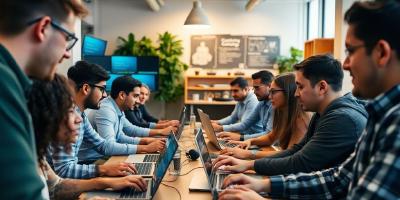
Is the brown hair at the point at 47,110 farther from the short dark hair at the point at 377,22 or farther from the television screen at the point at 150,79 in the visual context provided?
the television screen at the point at 150,79

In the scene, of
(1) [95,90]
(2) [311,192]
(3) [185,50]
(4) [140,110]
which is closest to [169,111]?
(3) [185,50]

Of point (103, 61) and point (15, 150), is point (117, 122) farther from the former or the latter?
point (103, 61)

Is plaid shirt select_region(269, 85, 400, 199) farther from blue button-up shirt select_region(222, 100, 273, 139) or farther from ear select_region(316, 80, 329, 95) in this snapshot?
blue button-up shirt select_region(222, 100, 273, 139)

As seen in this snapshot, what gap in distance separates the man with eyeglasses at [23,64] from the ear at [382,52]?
822 millimetres

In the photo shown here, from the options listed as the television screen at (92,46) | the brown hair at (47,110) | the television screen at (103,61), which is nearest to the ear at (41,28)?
the brown hair at (47,110)

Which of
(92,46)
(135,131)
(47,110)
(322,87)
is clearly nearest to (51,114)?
(47,110)

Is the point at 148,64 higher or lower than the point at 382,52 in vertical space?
higher

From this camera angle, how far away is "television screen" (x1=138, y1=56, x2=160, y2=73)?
6773 millimetres

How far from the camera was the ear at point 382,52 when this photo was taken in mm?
1048

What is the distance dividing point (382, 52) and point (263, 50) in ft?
21.3

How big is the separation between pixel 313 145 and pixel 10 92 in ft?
4.75

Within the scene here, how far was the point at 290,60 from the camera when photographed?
23.2 ft

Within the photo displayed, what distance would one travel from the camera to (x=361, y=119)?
1.81 m

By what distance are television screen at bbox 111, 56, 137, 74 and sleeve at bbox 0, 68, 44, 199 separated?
233 inches
